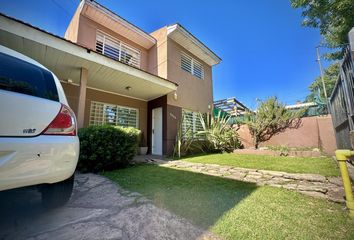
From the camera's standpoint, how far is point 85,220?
1675 millimetres

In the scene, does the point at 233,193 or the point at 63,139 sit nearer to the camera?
the point at 63,139

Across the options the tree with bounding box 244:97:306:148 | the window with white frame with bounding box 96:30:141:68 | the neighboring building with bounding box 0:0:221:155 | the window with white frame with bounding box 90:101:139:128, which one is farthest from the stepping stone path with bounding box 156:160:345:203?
the window with white frame with bounding box 96:30:141:68

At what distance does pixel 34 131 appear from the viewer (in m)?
1.32

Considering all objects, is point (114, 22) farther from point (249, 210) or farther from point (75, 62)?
point (249, 210)

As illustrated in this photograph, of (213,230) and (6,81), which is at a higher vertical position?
(6,81)

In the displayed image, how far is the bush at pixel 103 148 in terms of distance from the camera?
3.95 meters

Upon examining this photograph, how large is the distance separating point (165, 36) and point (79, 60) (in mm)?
4617

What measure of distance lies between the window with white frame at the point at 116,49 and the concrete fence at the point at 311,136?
307 inches

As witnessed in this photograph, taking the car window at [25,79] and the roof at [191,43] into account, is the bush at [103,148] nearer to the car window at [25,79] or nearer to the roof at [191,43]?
the car window at [25,79]

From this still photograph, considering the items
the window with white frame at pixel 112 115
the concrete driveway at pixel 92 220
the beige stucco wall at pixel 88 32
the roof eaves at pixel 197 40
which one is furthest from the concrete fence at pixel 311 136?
the beige stucco wall at pixel 88 32

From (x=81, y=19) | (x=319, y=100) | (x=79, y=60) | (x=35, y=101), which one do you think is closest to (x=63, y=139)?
(x=35, y=101)

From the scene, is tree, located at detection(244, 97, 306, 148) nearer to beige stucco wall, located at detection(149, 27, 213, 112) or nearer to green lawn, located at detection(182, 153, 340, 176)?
green lawn, located at detection(182, 153, 340, 176)

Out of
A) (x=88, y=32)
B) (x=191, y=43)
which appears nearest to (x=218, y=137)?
(x=191, y=43)

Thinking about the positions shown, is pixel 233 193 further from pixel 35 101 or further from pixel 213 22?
pixel 213 22
